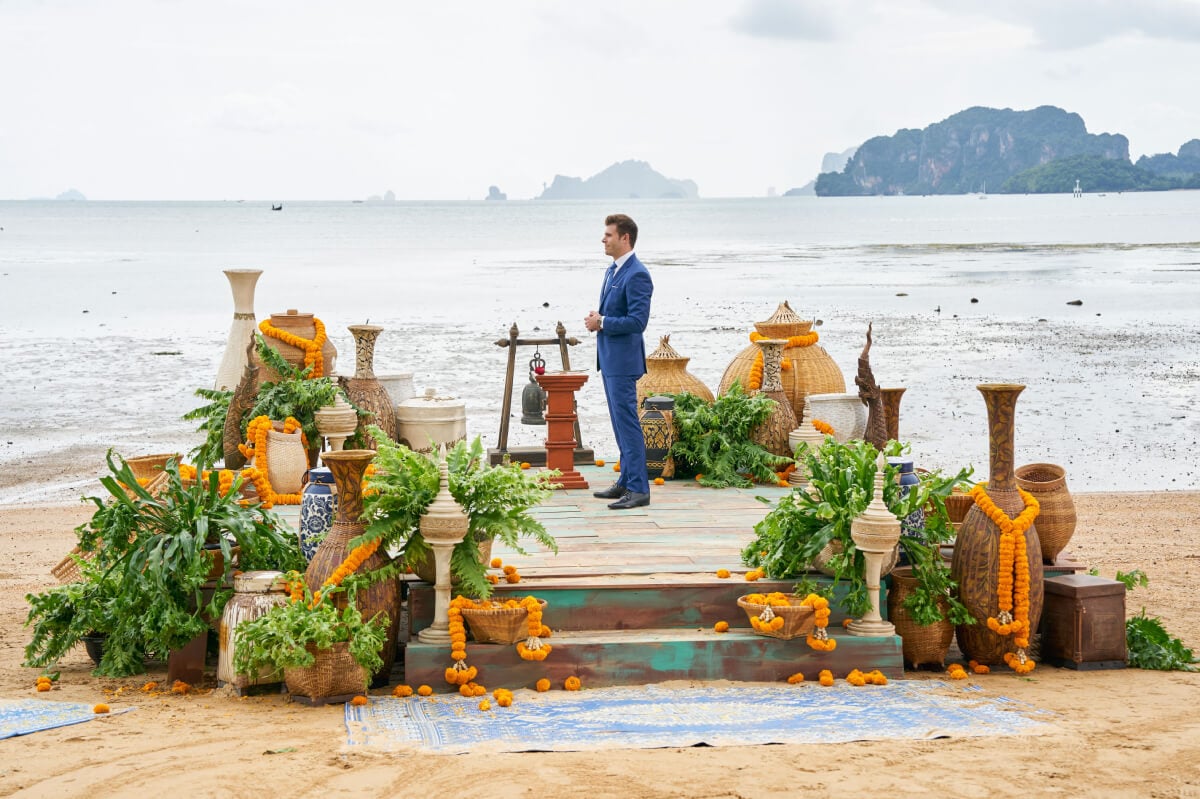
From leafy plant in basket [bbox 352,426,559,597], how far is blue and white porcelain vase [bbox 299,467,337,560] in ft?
1.31

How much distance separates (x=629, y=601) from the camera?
735 cm

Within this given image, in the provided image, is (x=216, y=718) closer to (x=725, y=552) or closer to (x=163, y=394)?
(x=725, y=552)

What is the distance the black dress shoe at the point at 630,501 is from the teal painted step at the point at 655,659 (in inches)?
84.5

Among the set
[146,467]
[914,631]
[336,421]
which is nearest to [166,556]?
[146,467]

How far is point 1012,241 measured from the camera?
76125 millimetres

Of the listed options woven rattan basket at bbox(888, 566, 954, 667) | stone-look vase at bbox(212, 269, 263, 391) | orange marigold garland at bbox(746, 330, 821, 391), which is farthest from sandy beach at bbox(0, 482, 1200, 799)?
orange marigold garland at bbox(746, 330, 821, 391)

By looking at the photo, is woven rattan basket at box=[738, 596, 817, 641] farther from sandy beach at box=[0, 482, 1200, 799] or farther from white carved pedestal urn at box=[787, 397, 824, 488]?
white carved pedestal urn at box=[787, 397, 824, 488]

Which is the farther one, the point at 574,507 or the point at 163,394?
the point at 163,394

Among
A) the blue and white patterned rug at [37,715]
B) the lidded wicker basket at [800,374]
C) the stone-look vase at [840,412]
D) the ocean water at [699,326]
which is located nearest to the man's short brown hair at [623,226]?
the lidded wicker basket at [800,374]

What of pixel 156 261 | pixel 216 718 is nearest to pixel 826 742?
pixel 216 718

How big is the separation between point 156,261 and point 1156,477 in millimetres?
58442

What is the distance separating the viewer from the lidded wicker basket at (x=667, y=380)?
11.1 meters

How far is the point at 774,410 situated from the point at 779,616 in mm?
3601

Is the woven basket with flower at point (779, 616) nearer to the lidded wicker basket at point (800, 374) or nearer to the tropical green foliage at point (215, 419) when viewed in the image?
the lidded wicker basket at point (800, 374)
